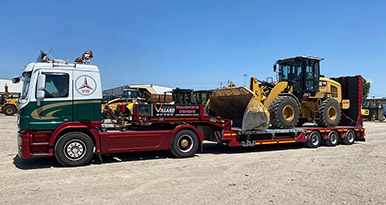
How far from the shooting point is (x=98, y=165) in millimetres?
8578

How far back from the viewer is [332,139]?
13.4 m

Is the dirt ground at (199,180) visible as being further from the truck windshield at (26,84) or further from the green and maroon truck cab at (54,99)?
the truck windshield at (26,84)

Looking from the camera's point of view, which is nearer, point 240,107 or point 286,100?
point 286,100

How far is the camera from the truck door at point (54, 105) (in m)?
7.96

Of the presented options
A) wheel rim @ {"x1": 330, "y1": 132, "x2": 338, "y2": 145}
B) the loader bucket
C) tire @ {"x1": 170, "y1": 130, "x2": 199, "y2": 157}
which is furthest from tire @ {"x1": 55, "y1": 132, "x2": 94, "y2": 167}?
wheel rim @ {"x1": 330, "y1": 132, "x2": 338, "y2": 145}

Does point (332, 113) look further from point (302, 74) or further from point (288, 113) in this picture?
point (288, 113)

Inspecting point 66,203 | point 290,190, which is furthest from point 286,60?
point 66,203

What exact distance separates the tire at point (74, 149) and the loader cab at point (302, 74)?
8.55m

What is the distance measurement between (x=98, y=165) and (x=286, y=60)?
925cm

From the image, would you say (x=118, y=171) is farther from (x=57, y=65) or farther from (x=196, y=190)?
(x=57, y=65)

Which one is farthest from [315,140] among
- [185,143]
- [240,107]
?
[185,143]

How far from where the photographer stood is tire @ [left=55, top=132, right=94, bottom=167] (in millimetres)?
8062

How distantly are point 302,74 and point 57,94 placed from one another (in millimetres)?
9811

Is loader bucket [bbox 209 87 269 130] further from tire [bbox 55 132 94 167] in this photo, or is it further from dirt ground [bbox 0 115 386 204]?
tire [bbox 55 132 94 167]
